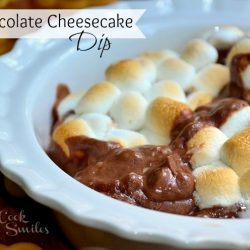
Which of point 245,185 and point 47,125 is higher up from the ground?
point 245,185

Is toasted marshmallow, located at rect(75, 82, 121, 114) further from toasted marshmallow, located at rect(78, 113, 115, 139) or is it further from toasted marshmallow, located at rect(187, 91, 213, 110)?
toasted marshmallow, located at rect(187, 91, 213, 110)

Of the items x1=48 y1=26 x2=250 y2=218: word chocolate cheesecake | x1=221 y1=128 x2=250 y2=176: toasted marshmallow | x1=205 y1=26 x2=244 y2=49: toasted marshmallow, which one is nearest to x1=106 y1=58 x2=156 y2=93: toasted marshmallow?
x1=48 y1=26 x2=250 y2=218: word chocolate cheesecake

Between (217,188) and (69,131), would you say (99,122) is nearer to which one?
(69,131)

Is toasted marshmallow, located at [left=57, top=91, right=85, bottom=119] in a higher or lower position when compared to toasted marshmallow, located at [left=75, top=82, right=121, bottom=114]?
lower

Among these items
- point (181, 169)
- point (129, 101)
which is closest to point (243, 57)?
point (129, 101)

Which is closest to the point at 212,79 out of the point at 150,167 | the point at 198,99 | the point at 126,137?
the point at 198,99

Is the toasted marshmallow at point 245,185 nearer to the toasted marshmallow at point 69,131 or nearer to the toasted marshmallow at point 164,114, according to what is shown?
the toasted marshmallow at point 164,114
